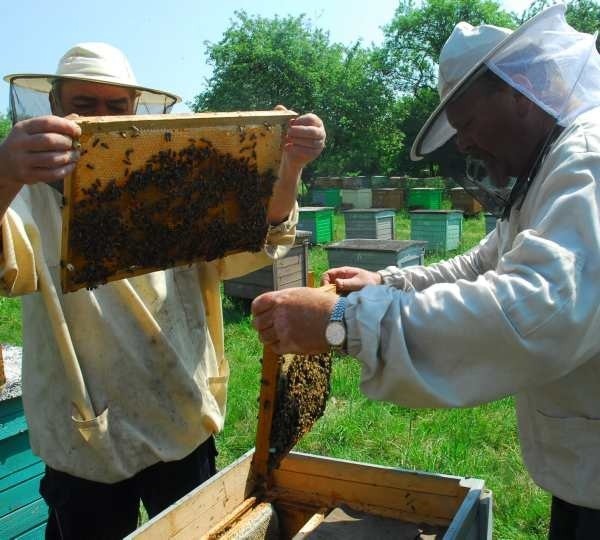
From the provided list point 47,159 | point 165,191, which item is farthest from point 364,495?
point 47,159

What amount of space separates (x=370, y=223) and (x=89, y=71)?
9852mm

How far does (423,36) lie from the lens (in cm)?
4297

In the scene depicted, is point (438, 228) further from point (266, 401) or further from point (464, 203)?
point (266, 401)

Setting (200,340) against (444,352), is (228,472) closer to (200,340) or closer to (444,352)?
(200,340)

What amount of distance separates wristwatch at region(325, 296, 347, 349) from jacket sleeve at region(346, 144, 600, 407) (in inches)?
0.7

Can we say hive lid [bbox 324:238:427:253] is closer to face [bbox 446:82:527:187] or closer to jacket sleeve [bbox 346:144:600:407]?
face [bbox 446:82:527:187]

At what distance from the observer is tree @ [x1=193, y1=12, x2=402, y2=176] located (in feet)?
100

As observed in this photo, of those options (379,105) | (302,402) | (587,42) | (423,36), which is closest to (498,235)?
(587,42)

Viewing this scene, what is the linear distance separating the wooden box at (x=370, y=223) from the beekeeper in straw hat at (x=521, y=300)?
9602 mm

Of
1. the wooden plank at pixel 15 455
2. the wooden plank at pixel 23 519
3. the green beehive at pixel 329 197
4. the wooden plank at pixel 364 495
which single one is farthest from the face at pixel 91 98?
the green beehive at pixel 329 197

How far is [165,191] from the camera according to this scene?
1887 mm

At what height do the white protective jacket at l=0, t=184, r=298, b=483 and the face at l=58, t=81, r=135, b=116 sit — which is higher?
the face at l=58, t=81, r=135, b=116

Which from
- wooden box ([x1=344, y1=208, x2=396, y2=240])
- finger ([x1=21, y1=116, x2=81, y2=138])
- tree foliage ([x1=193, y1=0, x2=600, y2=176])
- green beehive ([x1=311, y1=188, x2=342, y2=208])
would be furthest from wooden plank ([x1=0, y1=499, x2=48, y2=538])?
tree foliage ([x1=193, y1=0, x2=600, y2=176])

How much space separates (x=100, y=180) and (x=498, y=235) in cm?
152
